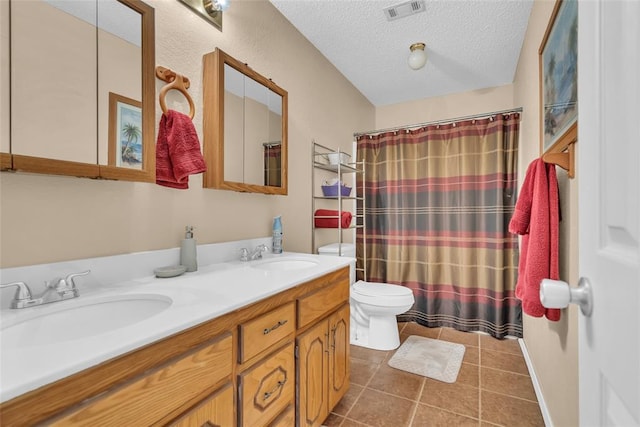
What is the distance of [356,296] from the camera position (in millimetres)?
2293

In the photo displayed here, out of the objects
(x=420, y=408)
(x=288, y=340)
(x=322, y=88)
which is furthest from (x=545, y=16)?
(x=420, y=408)

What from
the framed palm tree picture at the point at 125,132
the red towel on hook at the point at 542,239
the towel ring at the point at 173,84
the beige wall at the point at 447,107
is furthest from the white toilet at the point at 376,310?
the beige wall at the point at 447,107

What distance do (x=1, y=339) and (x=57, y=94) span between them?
707 millimetres

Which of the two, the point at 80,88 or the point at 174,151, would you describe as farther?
the point at 174,151

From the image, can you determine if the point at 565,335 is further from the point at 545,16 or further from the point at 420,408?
the point at 545,16

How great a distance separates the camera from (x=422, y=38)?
7.30 feet

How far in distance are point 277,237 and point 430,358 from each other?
1.41 metres

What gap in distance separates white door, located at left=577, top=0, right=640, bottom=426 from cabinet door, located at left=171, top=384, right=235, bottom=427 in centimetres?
83

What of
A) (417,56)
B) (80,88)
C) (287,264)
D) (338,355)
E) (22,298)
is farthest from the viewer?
(417,56)

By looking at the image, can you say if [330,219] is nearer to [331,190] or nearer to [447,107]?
[331,190]

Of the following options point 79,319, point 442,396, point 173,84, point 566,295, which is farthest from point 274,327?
point 442,396

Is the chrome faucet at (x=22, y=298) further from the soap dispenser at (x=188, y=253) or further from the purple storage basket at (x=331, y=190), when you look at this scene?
the purple storage basket at (x=331, y=190)

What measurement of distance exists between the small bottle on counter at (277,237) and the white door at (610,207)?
4.90ft

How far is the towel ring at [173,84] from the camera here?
4.13 feet
